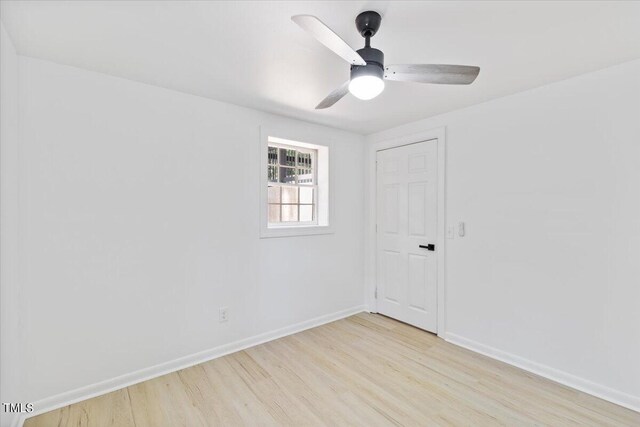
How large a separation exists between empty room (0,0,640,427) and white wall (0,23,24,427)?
0.09 ft

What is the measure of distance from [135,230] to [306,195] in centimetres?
178

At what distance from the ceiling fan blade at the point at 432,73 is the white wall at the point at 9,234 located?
6.50ft

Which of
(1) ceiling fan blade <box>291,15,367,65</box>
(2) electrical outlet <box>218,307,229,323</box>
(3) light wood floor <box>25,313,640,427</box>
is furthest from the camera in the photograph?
(2) electrical outlet <box>218,307,229,323</box>

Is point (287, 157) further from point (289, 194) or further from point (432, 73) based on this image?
point (432, 73)

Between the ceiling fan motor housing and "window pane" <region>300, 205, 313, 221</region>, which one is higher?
the ceiling fan motor housing

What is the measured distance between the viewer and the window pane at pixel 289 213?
332 centimetres

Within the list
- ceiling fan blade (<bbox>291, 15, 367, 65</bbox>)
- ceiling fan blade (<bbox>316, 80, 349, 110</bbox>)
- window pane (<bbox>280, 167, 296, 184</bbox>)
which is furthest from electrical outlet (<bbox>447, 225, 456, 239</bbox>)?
ceiling fan blade (<bbox>291, 15, 367, 65</bbox>)

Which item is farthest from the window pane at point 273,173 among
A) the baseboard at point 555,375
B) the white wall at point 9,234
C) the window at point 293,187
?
the baseboard at point 555,375

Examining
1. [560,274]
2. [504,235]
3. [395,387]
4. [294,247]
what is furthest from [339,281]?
[560,274]

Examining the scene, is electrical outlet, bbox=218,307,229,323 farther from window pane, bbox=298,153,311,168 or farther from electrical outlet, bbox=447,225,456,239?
electrical outlet, bbox=447,225,456,239

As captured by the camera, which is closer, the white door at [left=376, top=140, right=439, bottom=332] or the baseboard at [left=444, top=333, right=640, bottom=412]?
the baseboard at [left=444, top=333, right=640, bottom=412]

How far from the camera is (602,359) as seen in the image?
211 centimetres

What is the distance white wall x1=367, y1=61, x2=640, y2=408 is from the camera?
203 centimetres

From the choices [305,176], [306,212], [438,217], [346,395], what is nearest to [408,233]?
[438,217]
